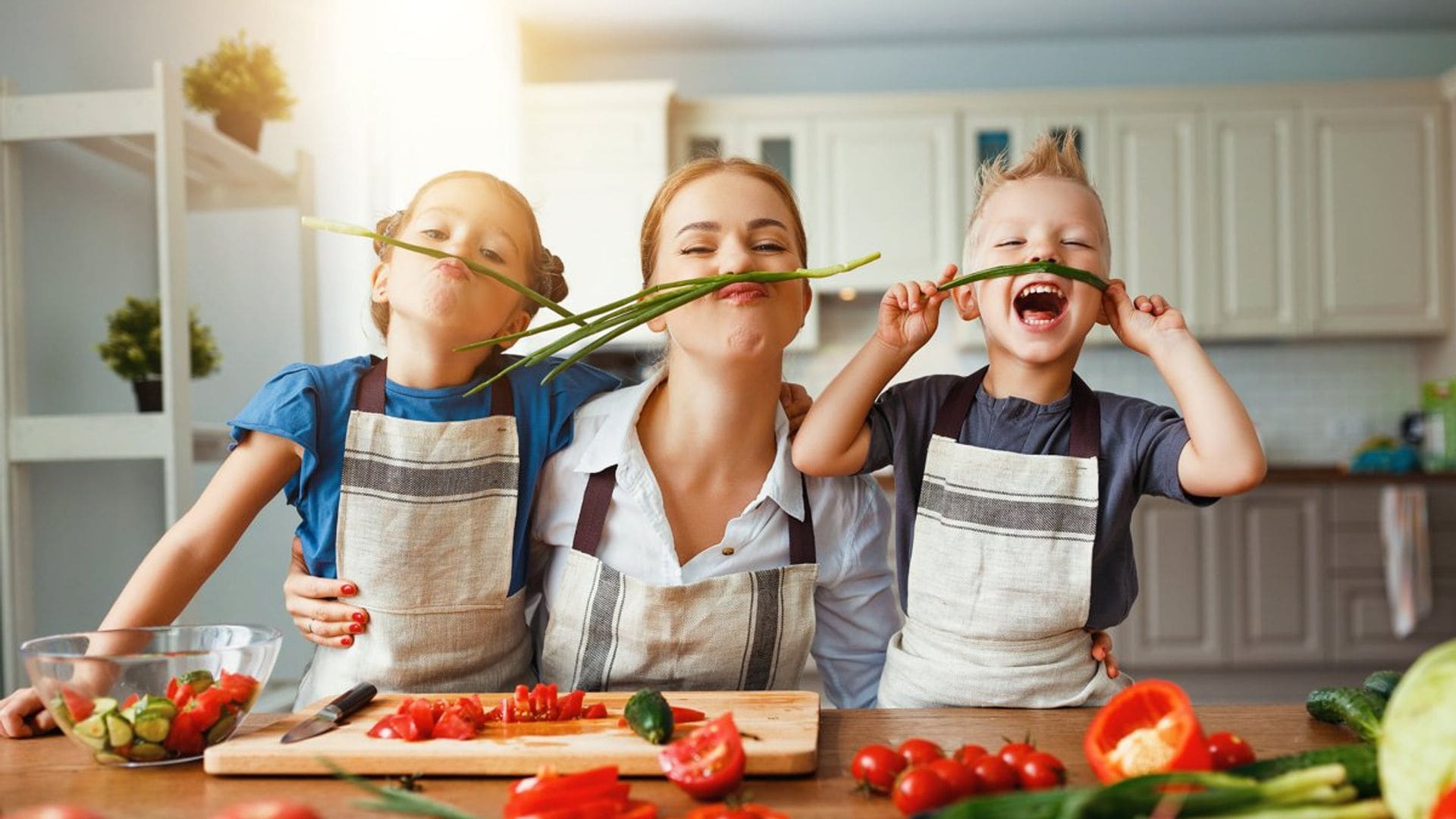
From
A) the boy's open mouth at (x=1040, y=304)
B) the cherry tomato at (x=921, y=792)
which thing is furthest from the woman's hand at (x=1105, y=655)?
the cherry tomato at (x=921, y=792)

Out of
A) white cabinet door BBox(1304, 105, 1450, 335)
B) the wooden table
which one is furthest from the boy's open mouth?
white cabinet door BBox(1304, 105, 1450, 335)

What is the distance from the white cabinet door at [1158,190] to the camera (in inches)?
194

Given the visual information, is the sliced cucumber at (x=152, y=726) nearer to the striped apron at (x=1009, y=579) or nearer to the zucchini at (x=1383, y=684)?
the striped apron at (x=1009, y=579)

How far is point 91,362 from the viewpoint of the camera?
272cm

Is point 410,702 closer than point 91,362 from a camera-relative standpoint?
Yes

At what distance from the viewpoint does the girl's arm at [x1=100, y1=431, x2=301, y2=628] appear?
140 centimetres

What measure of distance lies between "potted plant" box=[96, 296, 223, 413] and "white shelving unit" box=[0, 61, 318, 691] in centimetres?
7

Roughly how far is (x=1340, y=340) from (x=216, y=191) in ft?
15.9

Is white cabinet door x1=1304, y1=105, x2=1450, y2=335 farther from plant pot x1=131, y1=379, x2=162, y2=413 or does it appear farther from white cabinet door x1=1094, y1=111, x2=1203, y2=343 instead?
plant pot x1=131, y1=379, x2=162, y2=413

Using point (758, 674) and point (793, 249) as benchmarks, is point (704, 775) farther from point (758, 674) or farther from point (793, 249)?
point (793, 249)

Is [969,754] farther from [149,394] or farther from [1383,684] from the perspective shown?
[149,394]

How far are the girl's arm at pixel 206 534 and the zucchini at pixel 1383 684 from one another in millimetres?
1332

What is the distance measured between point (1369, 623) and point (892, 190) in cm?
268

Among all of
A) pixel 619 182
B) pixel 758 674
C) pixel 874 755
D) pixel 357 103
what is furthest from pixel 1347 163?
pixel 874 755
